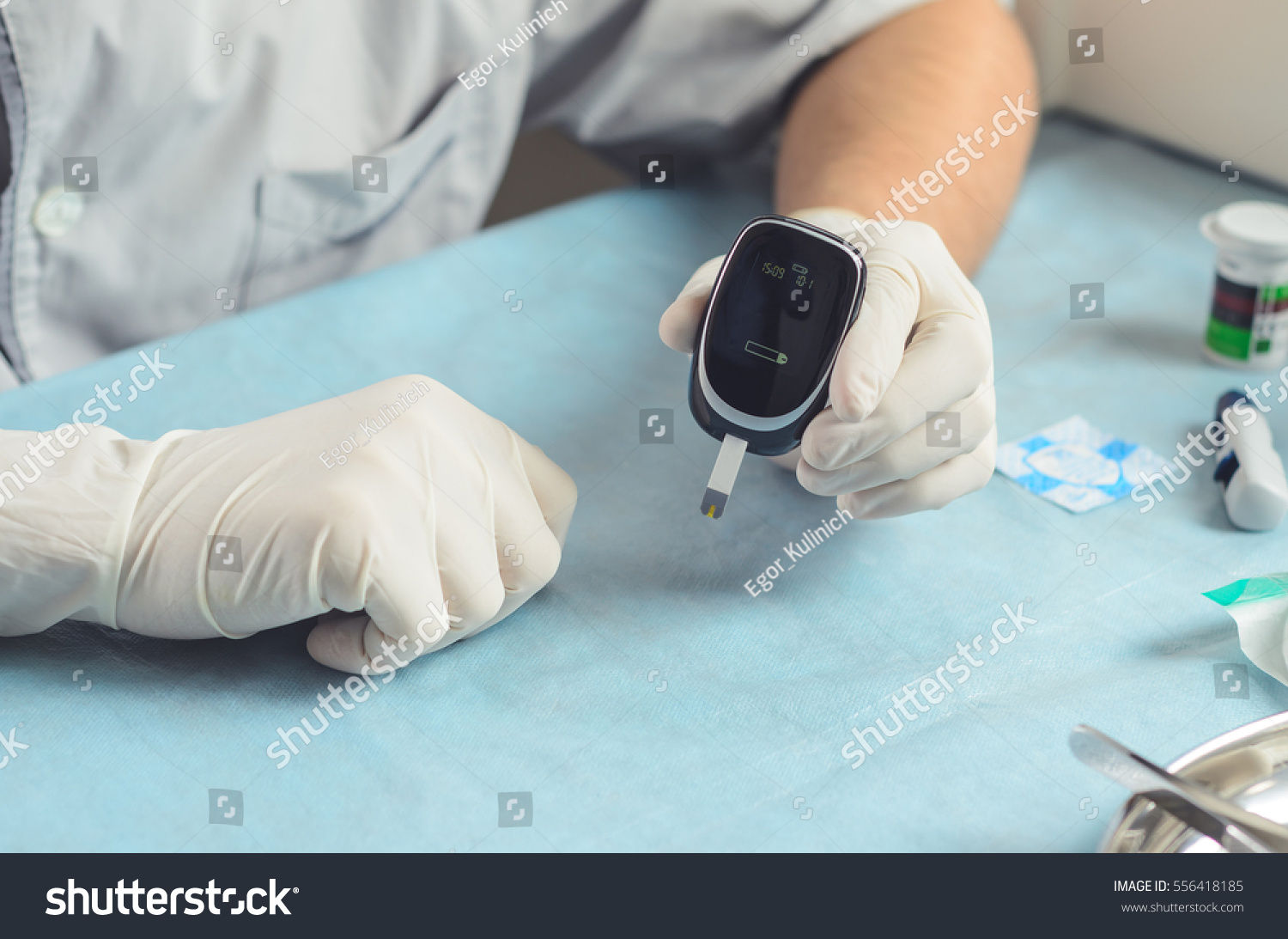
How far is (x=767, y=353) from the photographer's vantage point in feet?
2.18

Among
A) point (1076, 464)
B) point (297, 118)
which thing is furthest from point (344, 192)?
point (1076, 464)

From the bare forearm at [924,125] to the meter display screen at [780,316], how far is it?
308 mm

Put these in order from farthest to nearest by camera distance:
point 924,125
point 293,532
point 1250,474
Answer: point 924,125 < point 1250,474 < point 293,532

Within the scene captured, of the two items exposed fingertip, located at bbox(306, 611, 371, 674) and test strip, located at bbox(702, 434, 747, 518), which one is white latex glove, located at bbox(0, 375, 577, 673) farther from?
test strip, located at bbox(702, 434, 747, 518)

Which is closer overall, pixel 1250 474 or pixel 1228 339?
pixel 1250 474

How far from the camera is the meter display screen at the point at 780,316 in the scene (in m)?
0.66

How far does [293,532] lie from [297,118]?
22.1 inches

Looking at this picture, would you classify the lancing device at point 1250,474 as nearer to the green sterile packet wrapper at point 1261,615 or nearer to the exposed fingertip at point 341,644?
the green sterile packet wrapper at point 1261,615

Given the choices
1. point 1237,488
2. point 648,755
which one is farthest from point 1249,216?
point 648,755

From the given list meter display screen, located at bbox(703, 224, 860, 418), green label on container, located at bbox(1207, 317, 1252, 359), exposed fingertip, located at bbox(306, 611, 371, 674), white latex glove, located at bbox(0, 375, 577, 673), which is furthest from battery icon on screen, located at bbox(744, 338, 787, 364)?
green label on container, located at bbox(1207, 317, 1252, 359)

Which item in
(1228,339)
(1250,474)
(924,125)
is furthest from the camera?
(924,125)

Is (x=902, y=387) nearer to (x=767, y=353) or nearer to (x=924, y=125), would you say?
(x=767, y=353)

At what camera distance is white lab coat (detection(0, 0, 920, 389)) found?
921 millimetres

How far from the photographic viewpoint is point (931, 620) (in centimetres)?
71
